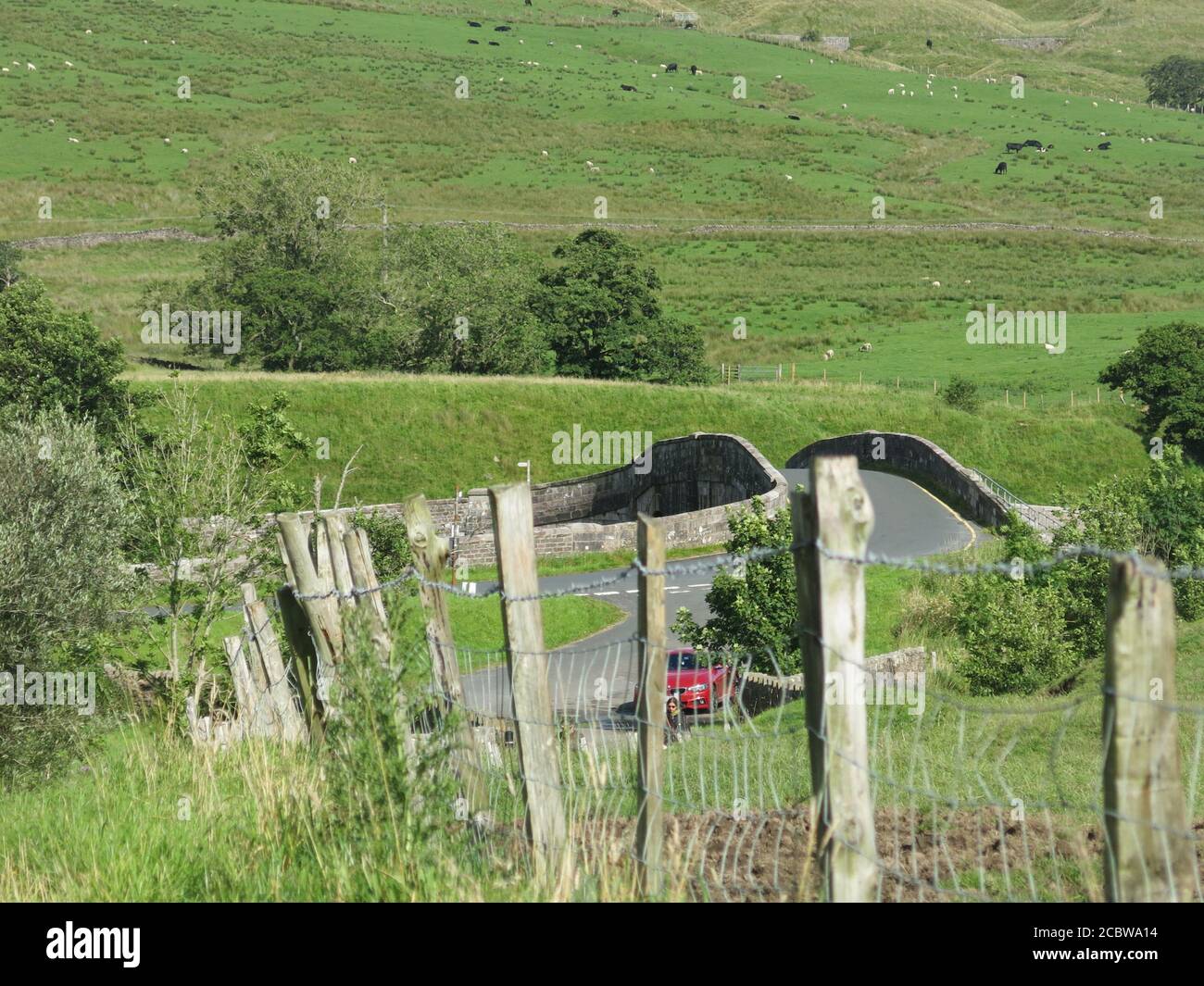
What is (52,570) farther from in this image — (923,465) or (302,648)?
(923,465)

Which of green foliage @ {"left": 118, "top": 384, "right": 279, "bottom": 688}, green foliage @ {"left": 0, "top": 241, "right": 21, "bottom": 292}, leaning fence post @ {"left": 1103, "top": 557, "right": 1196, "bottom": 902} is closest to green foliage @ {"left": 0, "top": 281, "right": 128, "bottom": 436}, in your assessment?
green foliage @ {"left": 118, "top": 384, "right": 279, "bottom": 688}

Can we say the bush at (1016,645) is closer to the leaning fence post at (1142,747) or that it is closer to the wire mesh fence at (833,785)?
the wire mesh fence at (833,785)

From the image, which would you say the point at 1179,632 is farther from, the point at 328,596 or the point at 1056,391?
the point at 1056,391

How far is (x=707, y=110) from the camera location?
156 meters

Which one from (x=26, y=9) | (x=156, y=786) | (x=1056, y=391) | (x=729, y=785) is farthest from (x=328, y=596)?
(x=26, y=9)

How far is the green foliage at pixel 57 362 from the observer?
43875mm

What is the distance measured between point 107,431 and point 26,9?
140271 millimetres

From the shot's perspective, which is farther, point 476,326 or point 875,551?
point 476,326

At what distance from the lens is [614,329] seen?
6519 cm

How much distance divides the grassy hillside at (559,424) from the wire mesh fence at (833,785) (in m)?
40.1

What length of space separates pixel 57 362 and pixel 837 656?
44.6 metres

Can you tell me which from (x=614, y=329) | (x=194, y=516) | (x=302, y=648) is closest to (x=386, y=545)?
(x=194, y=516)

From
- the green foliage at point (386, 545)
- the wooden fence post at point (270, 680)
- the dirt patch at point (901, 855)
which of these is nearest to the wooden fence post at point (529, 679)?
the dirt patch at point (901, 855)

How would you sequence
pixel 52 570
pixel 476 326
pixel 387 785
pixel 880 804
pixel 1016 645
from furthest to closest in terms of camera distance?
pixel 476 326
pixel 1016 645
pixel 52 570
pixel 880 804
pixel 387 785
